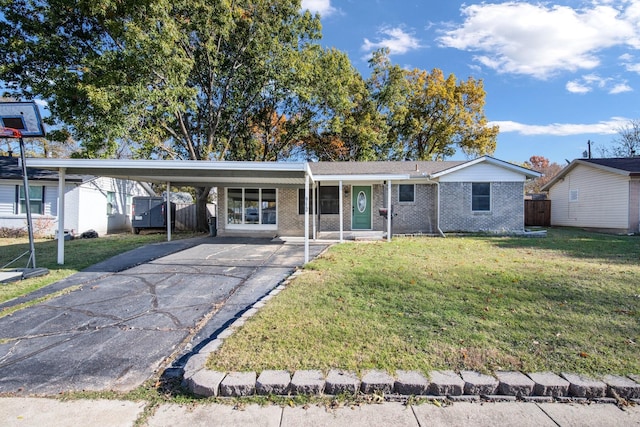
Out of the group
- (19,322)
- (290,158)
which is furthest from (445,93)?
(19,322)

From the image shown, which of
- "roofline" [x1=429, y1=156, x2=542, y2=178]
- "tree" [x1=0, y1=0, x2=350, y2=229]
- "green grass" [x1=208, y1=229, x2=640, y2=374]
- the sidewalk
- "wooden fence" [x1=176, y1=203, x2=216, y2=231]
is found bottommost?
the sidewalk

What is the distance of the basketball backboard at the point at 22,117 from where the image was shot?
22.4 feet

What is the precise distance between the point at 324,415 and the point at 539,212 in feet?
75.2

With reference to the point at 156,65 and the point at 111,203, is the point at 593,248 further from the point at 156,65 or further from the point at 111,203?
the point at 111,203

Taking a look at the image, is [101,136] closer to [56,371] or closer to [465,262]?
[56,371]

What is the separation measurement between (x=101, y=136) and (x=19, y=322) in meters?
11.2

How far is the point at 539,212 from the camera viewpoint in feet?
68.2

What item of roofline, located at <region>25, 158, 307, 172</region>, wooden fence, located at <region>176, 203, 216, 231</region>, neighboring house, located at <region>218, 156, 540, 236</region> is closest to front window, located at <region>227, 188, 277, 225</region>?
neighboring house, located at <region>218, 156, 540, 236</region>

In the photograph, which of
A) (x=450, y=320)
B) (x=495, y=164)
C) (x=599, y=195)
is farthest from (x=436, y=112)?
(x=450, y=320)

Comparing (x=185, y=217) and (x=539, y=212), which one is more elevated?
(x=539, y=212)

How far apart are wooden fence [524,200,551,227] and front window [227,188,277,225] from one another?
16250mm

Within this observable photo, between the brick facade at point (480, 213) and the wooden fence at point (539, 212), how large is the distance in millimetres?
7518

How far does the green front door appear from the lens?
1473 cm

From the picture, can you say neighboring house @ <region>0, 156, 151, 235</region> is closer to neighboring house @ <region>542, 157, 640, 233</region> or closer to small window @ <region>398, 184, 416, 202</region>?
small window @ <region>398, 184, 416, 202</region>
